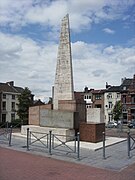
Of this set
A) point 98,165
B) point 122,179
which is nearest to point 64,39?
point 98,165

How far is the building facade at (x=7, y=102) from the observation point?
65.7 metres

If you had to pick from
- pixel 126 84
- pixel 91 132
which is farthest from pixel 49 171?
pixel 126 84

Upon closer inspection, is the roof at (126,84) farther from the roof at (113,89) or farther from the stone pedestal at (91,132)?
the stone pedestal at (91,132)

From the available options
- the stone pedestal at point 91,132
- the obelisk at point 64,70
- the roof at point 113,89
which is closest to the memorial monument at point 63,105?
the obelisk at point 64,70

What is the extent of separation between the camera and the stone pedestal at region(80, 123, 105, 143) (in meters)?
18.7

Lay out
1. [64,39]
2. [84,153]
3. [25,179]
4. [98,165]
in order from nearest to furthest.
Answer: [25,179] < [98,165] < [84,153] < [64,39]

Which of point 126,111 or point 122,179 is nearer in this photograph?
point 122,179

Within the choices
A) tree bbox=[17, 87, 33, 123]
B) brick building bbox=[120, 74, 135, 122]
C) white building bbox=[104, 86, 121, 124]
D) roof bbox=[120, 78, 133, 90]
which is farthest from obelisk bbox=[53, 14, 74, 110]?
white building bbox=[104, 86, 121, 124]

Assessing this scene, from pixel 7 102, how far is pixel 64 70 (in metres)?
47.8

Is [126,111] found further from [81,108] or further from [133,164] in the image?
[133,164]

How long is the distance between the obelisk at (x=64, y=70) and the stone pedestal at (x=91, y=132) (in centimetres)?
282

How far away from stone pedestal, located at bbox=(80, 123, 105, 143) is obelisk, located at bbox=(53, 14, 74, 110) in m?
2.82

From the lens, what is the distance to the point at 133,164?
1248 cm

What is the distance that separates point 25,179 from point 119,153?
7.12 meters
